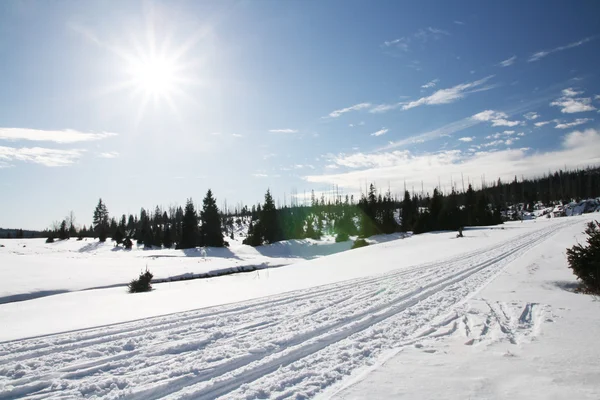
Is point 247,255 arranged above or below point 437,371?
below

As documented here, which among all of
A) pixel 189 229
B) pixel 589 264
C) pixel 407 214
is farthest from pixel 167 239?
pixel 589 264

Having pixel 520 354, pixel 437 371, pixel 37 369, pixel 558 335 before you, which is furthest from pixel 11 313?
pixel 558 335

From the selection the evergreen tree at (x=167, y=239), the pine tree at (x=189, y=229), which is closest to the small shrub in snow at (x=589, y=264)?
the pine tree at (x=189, y=229)

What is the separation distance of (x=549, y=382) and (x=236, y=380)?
359 cm

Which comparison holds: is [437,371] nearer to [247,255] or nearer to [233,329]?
[233,329]

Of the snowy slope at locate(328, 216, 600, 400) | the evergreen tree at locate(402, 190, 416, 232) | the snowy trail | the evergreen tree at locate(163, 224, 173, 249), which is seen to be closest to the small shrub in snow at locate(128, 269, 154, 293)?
the snowy trail

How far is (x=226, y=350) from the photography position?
196 inches

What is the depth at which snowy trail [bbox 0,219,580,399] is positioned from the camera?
150 inches

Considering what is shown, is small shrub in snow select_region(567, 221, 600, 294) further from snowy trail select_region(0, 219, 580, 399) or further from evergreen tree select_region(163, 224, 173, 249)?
evergreen tree select_region(163, 224, 173, 249)

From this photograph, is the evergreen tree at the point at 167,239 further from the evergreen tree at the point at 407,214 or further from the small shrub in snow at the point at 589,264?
the small shrub in snow at the point at 589,264

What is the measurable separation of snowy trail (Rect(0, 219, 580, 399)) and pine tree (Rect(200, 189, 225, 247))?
43.6m

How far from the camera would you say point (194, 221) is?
173ft

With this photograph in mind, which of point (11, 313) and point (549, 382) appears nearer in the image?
point (549, 382)

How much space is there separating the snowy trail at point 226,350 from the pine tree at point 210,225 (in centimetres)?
4355
